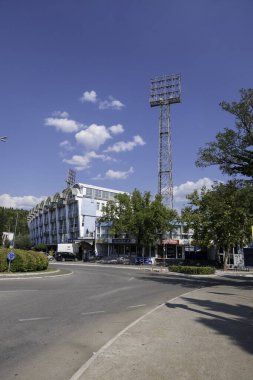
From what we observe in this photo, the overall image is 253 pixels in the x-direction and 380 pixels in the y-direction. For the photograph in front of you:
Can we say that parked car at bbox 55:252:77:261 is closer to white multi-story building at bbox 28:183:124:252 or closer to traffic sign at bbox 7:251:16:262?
white multi-story building at bbox 28:183:124:252

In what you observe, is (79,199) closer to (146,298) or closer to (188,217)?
(188,217)

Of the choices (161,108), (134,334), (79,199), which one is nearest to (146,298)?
(134,334)

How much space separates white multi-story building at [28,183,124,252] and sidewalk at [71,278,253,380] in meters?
66.6

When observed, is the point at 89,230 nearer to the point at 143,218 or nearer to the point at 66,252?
the point at 66,252

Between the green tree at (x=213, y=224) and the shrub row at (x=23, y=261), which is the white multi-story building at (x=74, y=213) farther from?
the shrub row at (x=23, y=261)

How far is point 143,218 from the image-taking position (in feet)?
185

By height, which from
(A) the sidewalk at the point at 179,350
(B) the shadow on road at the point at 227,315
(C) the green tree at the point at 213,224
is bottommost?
(B) the shadow on road at the point at 227,315

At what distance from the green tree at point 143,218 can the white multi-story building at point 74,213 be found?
18.6 m

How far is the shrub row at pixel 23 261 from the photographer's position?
27.4 m

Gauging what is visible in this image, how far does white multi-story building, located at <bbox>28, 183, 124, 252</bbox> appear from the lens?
270ft

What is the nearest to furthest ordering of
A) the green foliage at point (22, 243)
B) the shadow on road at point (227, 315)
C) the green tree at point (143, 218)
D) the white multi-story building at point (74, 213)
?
the shadow on road at point (227, 315)
the green tree at point (143, 218)
the white multi-story building at point (74, 213)
the green foliage at point (22, 243)

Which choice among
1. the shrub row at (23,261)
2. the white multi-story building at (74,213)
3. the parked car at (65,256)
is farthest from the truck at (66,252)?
the shrub row at (23,261)

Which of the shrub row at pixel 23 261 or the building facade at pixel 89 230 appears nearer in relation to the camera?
the shrub row at pixel 23 261

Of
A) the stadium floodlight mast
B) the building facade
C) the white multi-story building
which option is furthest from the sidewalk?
the stadium floodlight mast
